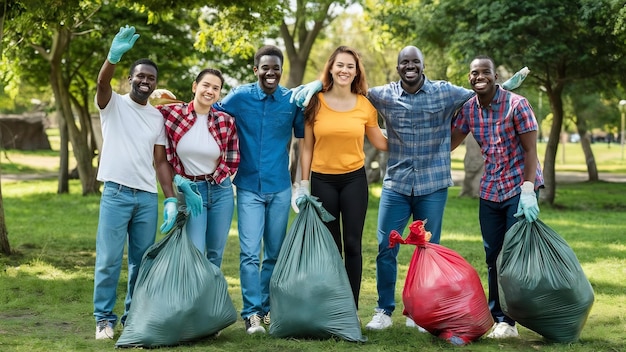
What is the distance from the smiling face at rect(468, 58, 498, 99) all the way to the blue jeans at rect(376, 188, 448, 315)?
68cm

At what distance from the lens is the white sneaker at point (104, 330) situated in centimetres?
485

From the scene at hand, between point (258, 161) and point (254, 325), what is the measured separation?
3.29 feet

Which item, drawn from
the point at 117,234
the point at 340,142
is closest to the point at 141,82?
the point at 117,234

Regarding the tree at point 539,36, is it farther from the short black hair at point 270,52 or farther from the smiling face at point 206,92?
the smiling face at point 206,92

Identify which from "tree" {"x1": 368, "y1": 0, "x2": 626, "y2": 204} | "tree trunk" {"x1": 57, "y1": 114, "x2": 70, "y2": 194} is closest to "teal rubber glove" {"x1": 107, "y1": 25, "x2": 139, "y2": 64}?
"tree" {"x1": 368, "y1": 0, "x2": 626, "y2": 204}

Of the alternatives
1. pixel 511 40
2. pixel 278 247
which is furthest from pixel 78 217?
pixel 278 247

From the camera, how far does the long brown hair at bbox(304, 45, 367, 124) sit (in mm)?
5055

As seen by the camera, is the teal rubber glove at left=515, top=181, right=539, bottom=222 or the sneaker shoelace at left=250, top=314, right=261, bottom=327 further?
the sneaker shoelace at left=250, top=314, right=261, bottom=327

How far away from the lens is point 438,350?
15.4 ft

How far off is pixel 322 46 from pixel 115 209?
32135 mm

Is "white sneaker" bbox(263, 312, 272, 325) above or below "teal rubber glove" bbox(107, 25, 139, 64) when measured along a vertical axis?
below

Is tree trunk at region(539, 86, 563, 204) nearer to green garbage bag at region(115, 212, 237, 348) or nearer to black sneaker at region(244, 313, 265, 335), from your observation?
black sneaker at region(244, 313, 265, 335)

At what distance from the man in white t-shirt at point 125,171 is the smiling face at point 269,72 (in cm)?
65

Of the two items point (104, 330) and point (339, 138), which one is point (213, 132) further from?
point (104, 330)
